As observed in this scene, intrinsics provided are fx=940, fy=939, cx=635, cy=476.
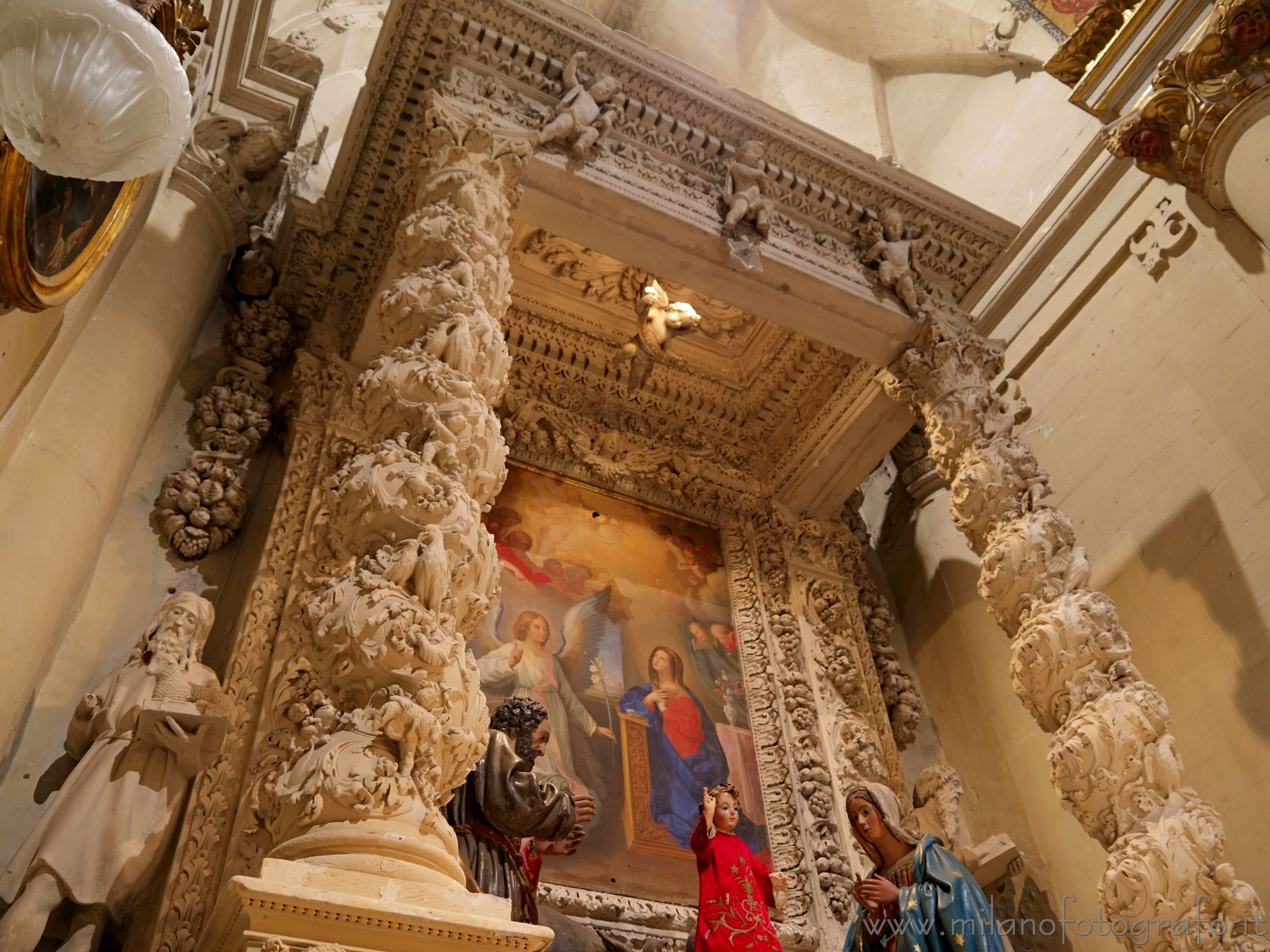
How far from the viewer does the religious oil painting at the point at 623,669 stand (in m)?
5.07

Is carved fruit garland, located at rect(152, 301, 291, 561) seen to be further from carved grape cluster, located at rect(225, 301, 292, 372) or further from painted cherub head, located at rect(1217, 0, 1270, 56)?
painted cherub head, located at rect(1217, 0, 1270, 56)

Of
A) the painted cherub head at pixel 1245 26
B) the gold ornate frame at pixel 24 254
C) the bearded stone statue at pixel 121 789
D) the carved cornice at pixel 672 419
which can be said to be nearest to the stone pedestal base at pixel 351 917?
the bearded stone statue at pixel 121 789

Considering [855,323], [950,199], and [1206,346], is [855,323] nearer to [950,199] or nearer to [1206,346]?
[950,199]

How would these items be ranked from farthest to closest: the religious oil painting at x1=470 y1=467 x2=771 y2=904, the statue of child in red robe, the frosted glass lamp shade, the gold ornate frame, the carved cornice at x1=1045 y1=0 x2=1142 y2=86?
the carved cornice at x1=1045 y1=0 x2=1142 y2=86 → the religious oil painting at x1=470 y1=467 x2=771 y2=904 → the statue of child in red robe → the gold ornate frame → the frosted glass lamp shade

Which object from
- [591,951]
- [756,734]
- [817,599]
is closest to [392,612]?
[591,951]

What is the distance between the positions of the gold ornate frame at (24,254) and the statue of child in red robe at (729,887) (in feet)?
11.1

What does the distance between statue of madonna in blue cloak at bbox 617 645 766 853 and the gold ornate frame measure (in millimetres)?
3623

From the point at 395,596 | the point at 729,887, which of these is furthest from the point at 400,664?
the point at 729,887

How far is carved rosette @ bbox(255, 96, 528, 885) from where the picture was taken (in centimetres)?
239

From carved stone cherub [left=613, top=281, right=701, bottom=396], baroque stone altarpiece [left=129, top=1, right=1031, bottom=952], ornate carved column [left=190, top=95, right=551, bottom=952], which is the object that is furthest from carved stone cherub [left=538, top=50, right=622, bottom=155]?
carved stone cherub [left=613, top=281, right=701, bottom=396]

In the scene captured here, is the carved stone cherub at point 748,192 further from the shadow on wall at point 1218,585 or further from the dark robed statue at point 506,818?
the dark robed statue at point 506,818

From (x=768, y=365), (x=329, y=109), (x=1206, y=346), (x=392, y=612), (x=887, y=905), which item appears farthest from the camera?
(x=329, y=109)

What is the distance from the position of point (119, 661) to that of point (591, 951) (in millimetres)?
2453

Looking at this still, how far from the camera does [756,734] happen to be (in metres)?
5.87
